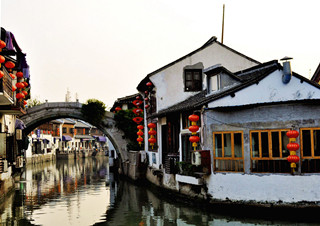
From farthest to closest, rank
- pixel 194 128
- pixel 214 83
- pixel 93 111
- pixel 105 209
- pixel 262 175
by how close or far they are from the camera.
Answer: pixel 93 111, pixel 214 83, pixel 105 209, pixel 194 128, pixel 262 175

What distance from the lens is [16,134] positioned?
23.3m

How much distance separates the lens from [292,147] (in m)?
12.1

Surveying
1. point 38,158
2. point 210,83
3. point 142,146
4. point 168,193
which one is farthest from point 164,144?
point 38,158

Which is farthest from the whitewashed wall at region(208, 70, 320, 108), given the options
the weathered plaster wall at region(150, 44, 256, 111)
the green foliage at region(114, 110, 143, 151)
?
the green foliage at region(114, 110, 143, 151)

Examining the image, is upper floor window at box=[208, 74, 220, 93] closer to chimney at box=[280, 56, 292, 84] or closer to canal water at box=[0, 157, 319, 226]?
chimney at box=[280, 56, 292, 84]

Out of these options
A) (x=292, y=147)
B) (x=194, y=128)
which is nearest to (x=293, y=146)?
(x=292, y=147)

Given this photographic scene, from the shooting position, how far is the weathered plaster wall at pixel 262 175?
1244 cm

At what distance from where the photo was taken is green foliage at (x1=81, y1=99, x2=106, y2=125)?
2772 cm

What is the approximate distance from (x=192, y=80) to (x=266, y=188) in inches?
332

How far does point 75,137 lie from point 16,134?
48.7 meters

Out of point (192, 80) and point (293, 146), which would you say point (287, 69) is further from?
point (192, 80)

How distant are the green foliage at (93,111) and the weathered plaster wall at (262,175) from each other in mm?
15222

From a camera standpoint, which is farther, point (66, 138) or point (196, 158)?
point (66, 138)

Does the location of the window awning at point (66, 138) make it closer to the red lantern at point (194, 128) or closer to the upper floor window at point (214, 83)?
the upper floor window at point (214, 83)
